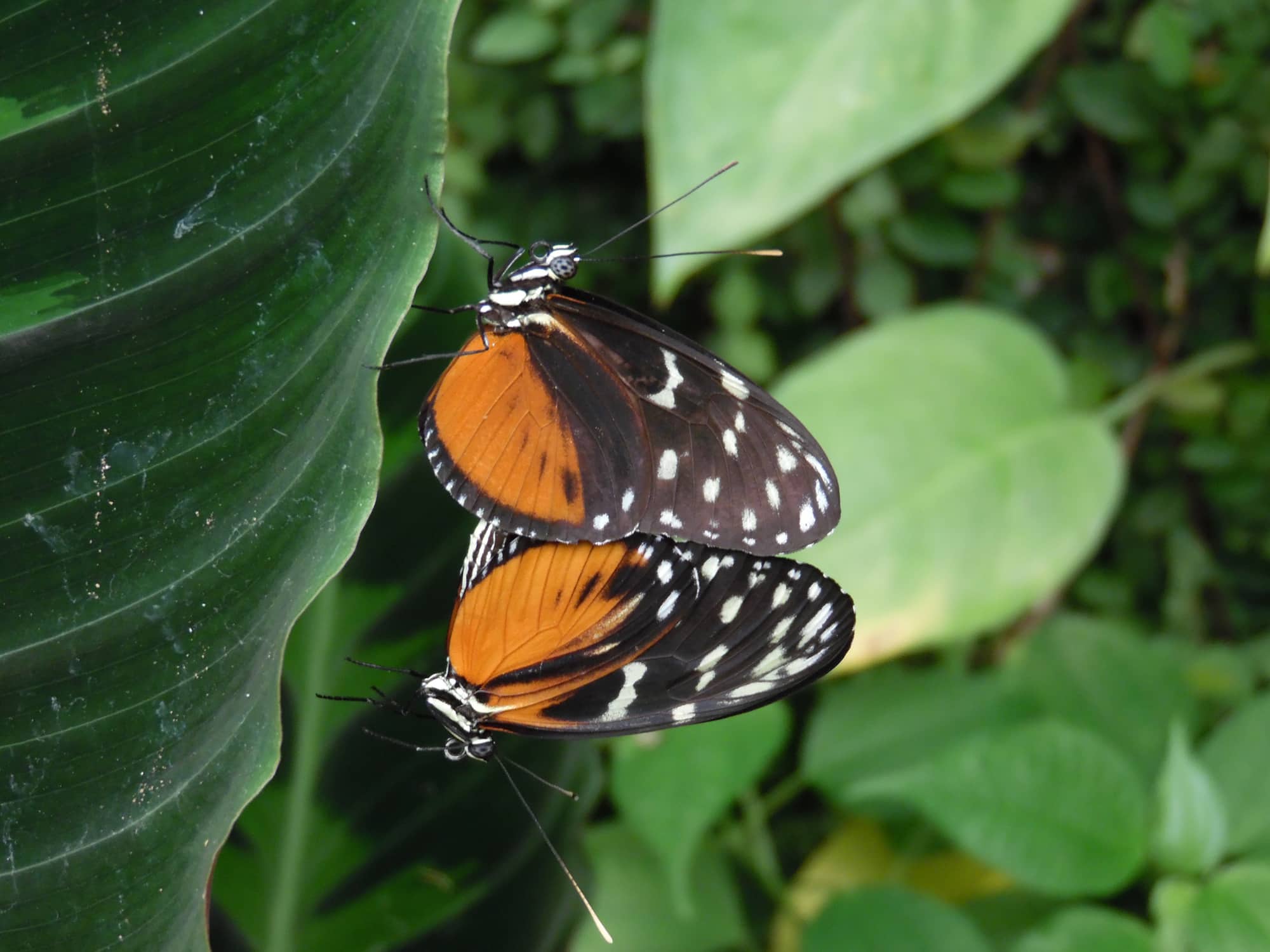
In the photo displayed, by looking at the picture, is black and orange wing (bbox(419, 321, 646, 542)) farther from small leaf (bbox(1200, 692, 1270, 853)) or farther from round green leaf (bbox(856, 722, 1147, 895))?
small leaf (bbox(1200, 692, 1270, 853))

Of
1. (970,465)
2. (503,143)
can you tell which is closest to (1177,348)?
(970,465)

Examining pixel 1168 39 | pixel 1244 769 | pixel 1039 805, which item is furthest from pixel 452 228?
pixel 1168 39

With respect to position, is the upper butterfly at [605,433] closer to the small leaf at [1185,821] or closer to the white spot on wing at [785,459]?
the white spot on wing at [785,459]

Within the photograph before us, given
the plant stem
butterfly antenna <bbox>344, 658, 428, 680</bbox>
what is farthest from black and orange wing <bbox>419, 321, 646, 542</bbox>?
the plant stem

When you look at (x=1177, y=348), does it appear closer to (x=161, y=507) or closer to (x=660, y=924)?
(x=660, y=924)

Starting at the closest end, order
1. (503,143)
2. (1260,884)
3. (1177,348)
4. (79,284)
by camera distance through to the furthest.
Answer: (79,284)
(1260,884)
(1177,348)
(503,143)

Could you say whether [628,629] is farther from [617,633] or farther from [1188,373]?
[1188,373]
